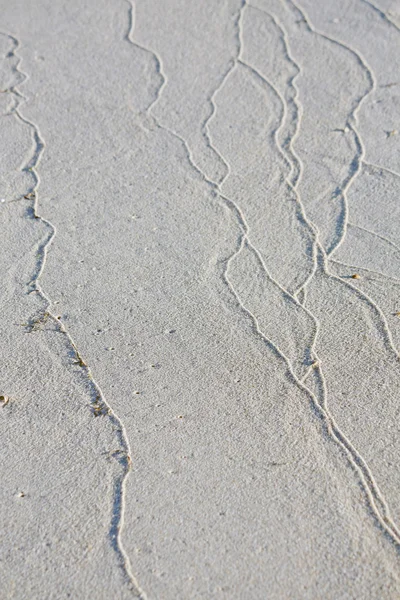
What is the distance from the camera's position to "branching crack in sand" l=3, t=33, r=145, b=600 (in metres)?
2.40

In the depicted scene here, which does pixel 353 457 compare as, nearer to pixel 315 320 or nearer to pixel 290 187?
pixel 315 320

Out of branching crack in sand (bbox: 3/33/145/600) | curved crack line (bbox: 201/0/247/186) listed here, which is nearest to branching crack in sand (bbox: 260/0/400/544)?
branching crack in sand (bbox: 3/33/145/600)

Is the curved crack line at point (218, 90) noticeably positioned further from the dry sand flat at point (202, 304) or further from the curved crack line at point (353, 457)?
the curved crack line at point (353, 457)

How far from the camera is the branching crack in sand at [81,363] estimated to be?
240 cm

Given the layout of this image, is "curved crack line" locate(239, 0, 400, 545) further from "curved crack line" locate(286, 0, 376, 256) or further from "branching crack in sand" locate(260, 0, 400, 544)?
"curved crack line" locate(286, 0, 376, 256)

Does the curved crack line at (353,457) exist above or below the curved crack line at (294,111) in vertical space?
below

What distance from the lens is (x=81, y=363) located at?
307 centimetres

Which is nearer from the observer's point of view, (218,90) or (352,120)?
(352,120)

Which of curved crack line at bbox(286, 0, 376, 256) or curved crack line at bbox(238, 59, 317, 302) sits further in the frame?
curved crack line at bbox(286, 0, 376, 256)

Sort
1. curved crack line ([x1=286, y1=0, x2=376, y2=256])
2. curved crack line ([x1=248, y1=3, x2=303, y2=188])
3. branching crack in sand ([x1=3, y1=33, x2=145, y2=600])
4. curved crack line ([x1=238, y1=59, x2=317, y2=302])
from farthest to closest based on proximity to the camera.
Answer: curved crack line ([x1=248, y1=3, x2=303, y2=188]) < curved crack line ([x1=286, y1=0, x2=376, y2=256]) < curved crack line ([x1=238, y1=59, x2=317, y2=302]) < branching crack in sand ([x1=3, y1=33, x2=145, y2=600])

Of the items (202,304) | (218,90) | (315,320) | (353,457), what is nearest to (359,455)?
(353,457)

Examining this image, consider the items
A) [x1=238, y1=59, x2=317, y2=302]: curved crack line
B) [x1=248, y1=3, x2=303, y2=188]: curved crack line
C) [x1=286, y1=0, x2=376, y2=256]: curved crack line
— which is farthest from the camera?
[x1=248, y1=3, x2=303, y2=188]: curved crack line

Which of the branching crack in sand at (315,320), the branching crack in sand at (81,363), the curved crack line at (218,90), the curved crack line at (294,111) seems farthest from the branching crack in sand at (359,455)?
the curved crack line at (218,90)

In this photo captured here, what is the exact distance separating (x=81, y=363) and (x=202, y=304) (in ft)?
1.89
